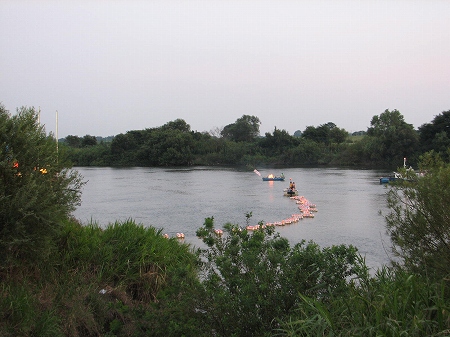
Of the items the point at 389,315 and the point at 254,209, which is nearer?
the point at 389,315

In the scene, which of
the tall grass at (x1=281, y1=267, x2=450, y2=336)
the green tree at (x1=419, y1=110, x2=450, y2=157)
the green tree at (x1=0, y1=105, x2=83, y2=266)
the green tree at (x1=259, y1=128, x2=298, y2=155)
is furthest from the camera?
the green tree at (x1=259, y1=128, x2=298, y2=155)

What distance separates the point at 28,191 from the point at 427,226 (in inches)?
192

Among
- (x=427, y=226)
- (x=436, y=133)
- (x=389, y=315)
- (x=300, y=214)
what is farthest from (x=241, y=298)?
(x=436, y=133)

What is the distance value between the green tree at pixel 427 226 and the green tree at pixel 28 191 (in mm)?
4492

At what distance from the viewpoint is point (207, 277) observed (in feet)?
18.7

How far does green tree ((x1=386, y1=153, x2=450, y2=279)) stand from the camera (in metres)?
5.00

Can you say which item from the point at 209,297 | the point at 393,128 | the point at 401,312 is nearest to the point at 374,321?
the point at 401,312

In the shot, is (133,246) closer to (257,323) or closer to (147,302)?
(147,302)

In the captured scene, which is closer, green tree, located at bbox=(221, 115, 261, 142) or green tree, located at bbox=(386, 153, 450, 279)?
green tree, located at bbox=(386, 153, 450, 279)

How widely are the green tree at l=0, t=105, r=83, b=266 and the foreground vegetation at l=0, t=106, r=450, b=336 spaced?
2cm

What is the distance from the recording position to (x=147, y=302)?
7.18 meters

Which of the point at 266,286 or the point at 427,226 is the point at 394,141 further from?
the point at 266,286

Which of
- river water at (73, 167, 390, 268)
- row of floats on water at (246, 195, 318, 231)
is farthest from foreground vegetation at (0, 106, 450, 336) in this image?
row of floats on water at (246, 195, 318, 231)

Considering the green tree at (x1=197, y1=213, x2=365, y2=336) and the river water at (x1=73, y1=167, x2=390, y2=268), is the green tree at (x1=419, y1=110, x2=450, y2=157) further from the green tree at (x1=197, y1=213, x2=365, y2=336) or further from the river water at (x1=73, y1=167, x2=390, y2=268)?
the green tree at (x1=197, y1=213, x2=365, y2=336)
